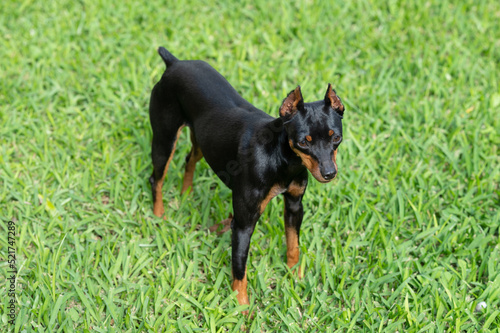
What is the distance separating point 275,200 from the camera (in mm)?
4801

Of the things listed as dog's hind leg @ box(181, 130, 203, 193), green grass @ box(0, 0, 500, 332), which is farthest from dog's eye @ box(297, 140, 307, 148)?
dog's hind leg @ box(181, 130, 203, 193)

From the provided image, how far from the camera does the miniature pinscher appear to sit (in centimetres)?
331

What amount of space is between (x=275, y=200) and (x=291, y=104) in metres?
1.59

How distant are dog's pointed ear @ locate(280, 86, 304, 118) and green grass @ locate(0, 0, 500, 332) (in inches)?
54.6

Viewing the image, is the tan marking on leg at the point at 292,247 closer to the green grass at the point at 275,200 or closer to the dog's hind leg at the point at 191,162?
the green grass at the point at 275,200

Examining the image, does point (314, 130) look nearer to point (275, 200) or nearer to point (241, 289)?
point (241, 289)

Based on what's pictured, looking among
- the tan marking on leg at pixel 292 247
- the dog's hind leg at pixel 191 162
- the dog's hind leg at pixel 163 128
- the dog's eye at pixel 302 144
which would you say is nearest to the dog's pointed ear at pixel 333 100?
the dog's eye at pixel 302 144

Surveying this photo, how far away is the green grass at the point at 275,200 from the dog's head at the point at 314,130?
1210 mm

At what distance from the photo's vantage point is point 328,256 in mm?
4488

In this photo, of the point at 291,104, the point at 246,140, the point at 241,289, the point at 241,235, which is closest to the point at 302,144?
the point at 291,104

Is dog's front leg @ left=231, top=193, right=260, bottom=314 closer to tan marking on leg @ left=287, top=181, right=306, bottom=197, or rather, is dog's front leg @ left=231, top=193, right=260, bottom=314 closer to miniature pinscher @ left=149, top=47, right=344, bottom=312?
miniature pinscher @ left=149, top=47, right=344, bottom=312

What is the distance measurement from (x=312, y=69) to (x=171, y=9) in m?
2.27

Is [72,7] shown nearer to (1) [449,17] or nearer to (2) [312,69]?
(2) [312,69]

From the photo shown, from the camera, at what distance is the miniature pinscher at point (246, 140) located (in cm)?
331
